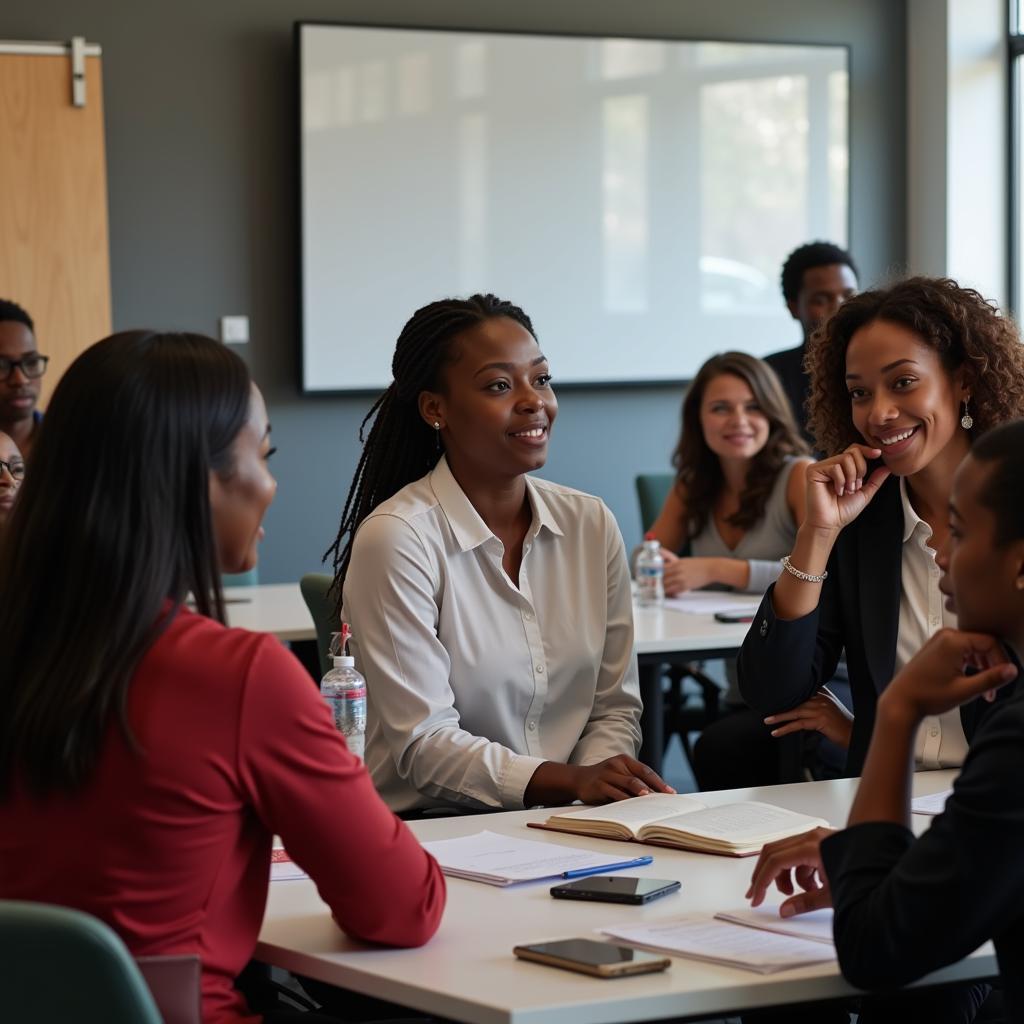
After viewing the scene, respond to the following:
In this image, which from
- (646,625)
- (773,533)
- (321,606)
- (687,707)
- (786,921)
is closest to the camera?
(786,921)

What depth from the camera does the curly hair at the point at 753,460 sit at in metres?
4.43

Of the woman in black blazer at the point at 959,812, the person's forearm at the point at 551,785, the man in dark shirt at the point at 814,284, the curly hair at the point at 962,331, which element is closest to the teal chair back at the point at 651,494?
the man in dark shirt at the point at 814,284

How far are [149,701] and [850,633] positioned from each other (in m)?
1.46

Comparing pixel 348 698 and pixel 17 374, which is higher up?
pixel 17 374

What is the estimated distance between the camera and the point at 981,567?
1486 millimetres

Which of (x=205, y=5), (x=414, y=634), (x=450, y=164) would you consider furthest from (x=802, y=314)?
(x=414, y=634)

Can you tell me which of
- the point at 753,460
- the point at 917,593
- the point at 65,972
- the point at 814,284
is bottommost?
the point at 65,972

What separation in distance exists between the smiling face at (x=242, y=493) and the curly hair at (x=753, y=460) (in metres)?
3.00

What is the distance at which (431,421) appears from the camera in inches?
107

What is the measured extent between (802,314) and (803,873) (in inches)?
165

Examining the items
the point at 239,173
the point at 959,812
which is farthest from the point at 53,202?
the point at 959,812

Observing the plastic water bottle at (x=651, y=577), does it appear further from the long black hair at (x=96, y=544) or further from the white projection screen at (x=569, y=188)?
the long black hair at (x=96, y=544)

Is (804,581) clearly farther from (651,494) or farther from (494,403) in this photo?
(651,494)

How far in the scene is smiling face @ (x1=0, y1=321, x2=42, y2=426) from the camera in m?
4.35
